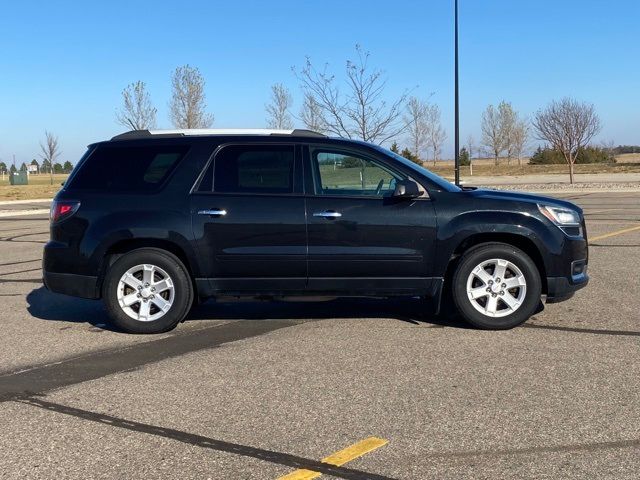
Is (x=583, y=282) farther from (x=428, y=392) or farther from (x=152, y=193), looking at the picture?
(x=152, y=193)

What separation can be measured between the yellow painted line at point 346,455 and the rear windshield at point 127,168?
11.8 ft

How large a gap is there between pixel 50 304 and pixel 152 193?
2.49 meters

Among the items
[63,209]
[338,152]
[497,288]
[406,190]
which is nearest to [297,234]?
[338,152]

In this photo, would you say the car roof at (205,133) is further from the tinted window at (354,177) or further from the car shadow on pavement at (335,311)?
the car shadow on pavement at (335,311)

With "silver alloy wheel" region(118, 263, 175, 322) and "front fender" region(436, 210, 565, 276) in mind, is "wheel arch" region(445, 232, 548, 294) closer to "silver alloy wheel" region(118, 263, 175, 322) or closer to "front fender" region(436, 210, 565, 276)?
"front fender" region(436, 210, 565, 276)

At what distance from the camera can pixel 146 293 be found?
6469mm

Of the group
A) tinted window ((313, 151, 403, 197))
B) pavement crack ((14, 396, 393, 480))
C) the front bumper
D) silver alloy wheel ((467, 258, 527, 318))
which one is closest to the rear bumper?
pavement crack ((14, 396, 393, 480))

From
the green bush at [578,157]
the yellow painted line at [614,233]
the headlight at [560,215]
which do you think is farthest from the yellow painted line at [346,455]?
the green bush at [578,157]

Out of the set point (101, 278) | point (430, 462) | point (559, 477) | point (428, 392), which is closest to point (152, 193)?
point (101, 278)

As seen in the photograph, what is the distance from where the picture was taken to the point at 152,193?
650cm

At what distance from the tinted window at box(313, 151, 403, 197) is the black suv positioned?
10 mm

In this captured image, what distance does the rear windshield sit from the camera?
6586 mm

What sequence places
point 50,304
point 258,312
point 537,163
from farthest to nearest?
point 537,163
point 50,304
point 258,312

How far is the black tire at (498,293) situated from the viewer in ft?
20.8
